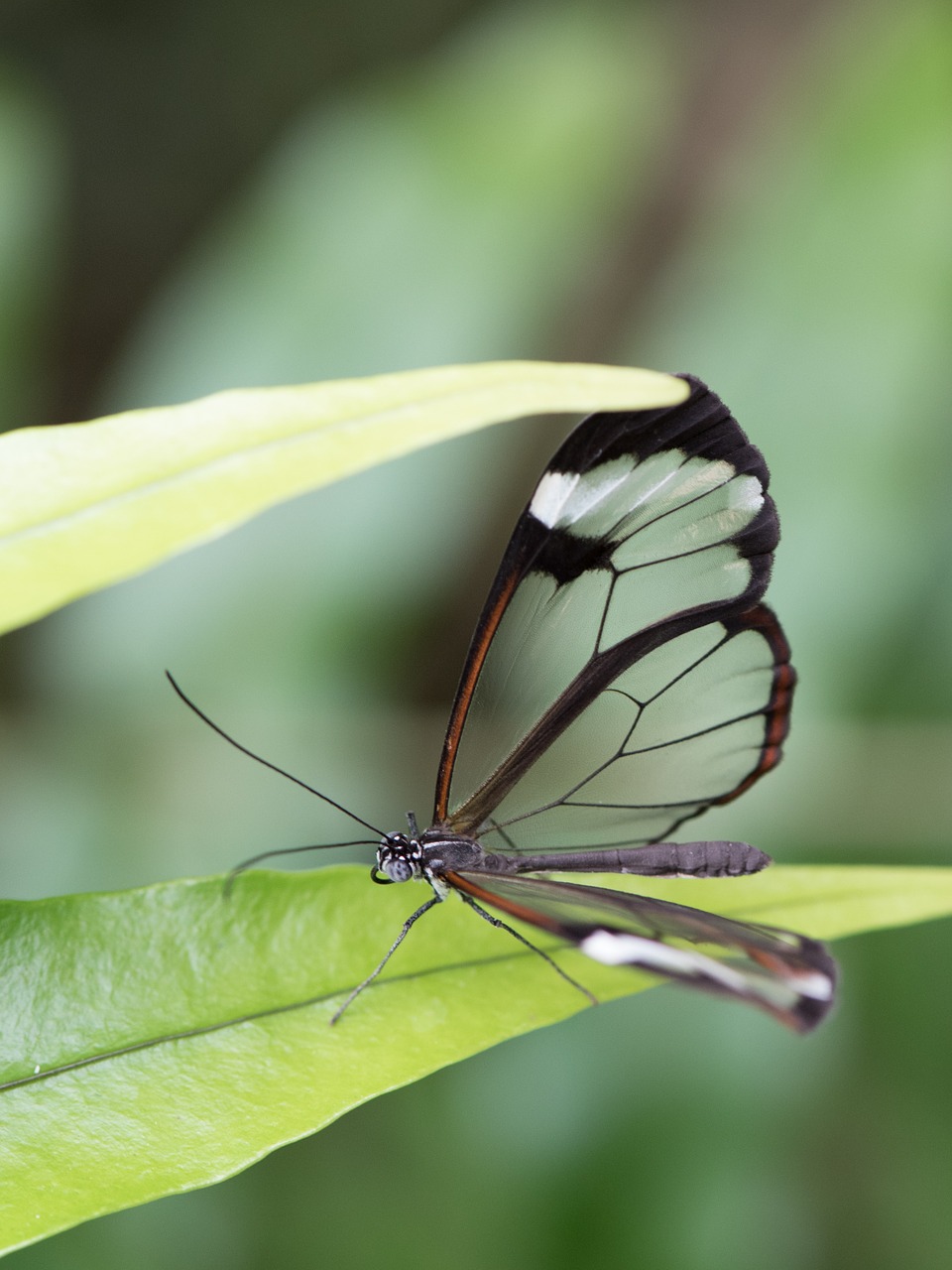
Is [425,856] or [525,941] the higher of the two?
[425,856]

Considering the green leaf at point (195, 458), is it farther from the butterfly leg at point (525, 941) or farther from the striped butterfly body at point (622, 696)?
the butterfly leg at point (525, 941)

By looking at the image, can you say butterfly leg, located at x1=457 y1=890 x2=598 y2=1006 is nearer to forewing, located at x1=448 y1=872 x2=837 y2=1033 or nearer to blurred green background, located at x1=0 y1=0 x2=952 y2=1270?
forewing, located at x1=448 y1=872 x2=837 y2=1033

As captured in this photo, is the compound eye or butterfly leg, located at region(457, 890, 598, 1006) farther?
the compound eye

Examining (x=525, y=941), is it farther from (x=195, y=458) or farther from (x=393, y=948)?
(x=195, y=458)

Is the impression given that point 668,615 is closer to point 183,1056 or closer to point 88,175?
point 183,1056

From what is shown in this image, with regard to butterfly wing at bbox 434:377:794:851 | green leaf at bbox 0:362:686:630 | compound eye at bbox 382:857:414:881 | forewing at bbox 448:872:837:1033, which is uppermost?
butterfly wing at bbox 434:377:794:851

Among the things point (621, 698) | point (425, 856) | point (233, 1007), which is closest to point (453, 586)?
point (621, 698)

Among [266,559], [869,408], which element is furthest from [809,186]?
[266,559]

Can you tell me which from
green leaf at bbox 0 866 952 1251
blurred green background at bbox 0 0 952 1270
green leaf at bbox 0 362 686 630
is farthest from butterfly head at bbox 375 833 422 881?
blurred green background at bbox 0 0 952 1270
